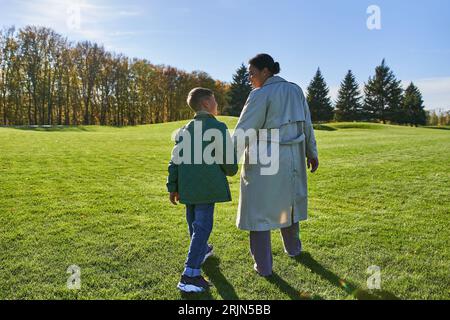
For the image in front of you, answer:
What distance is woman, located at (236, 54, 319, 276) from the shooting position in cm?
378

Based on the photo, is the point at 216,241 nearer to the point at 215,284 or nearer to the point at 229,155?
the point at 215,284

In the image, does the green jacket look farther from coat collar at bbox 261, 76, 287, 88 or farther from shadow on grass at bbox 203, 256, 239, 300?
shadow on grass at bbox 203, 256, 239, 300

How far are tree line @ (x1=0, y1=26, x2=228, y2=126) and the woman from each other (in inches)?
2199

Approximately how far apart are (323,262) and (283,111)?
185 cm

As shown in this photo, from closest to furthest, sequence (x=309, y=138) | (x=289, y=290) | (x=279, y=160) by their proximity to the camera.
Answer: (x=289, y=290)
(x=279, y=160)
(x=309, y=138)

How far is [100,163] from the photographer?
470 inches

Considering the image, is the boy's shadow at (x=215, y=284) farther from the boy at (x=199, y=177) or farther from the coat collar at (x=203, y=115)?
the coat collar at (x=203, y=115)

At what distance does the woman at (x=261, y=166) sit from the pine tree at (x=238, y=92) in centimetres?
5750

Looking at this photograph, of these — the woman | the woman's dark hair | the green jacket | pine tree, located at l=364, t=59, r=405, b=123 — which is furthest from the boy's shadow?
pine tree, located at l=364, t=59, r=405, b=123

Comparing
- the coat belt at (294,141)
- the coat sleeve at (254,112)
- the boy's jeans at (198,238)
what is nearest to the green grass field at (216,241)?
the boy's jeans at (198,238)

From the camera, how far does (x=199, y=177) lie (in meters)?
3.62

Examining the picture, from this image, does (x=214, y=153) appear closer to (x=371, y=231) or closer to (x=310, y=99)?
(x=371, y=231)

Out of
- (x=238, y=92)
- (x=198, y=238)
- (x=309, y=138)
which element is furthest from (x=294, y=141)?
(x=238, y=92)

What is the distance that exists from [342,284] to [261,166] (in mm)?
1453
